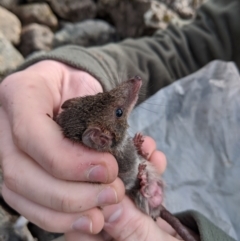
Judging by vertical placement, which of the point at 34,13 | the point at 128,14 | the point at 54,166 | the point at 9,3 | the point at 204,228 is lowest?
the point at 204,228

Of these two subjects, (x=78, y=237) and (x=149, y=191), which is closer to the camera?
(x=78, y=237)

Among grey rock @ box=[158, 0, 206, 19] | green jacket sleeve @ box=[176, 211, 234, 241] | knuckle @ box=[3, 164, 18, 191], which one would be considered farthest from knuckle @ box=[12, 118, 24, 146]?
grey rock @ box=[158, 0, 206, 19]

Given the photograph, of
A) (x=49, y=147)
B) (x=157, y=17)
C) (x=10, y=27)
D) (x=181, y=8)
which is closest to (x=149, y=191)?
(x=49, y=147)

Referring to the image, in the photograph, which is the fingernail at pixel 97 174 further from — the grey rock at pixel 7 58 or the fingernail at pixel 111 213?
the grey rock at pixel 7 58

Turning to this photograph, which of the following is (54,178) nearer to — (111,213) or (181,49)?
(111,213)

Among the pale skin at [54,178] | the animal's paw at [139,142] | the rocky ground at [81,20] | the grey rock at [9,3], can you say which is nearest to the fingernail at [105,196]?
the pale skin at [54,178]

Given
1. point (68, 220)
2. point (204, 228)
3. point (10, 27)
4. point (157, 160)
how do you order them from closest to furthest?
point (68, 220), point (204, 228), point (157, 160), point (10, 27)

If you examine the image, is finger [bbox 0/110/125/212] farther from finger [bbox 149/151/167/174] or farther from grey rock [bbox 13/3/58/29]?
grey rock [bbox 13/3/58/29]

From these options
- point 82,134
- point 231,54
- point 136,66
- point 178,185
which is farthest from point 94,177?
point 231,54
